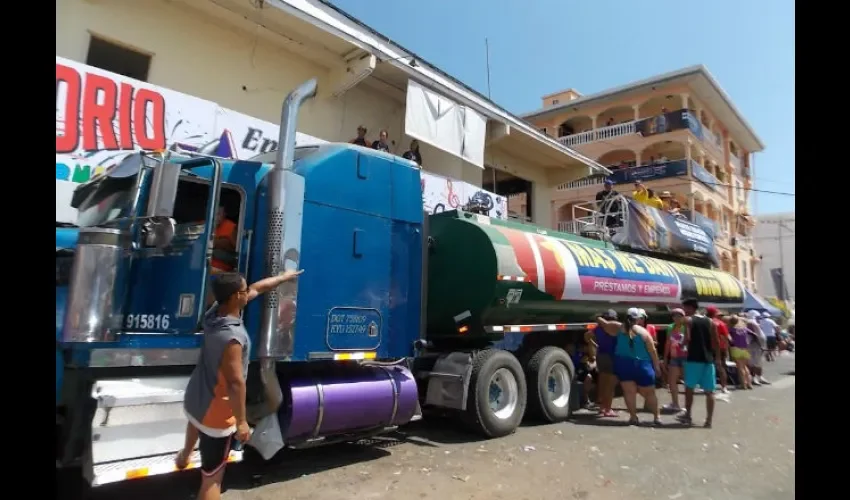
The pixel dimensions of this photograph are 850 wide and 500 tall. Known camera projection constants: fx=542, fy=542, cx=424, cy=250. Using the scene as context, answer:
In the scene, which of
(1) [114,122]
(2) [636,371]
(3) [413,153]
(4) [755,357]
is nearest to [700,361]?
(2) [636,371]

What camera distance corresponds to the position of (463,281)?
7.27 metres

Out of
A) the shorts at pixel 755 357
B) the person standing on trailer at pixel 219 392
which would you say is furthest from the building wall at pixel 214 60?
the shorts at pixel 755 357

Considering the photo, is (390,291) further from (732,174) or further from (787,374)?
(732,174)

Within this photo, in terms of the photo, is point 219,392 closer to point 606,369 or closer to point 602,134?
point 606,369

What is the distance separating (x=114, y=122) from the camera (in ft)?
23.1

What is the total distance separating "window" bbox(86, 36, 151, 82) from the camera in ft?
25.3

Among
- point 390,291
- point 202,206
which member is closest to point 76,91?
point 202,206

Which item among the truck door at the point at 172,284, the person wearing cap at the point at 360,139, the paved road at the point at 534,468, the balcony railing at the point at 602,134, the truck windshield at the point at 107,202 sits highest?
the balcony railing at the point at 602,134

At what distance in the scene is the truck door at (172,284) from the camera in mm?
4176

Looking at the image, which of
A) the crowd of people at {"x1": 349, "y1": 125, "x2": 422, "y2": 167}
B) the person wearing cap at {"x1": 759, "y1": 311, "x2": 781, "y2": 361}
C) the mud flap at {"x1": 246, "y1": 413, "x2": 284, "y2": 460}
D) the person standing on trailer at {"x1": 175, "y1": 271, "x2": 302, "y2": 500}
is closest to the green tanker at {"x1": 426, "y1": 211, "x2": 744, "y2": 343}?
the crowd of people at {"x1": 349, "y1": 125, "x2": 422, "y2": 167}

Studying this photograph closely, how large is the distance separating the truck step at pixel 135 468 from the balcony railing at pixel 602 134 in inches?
1159

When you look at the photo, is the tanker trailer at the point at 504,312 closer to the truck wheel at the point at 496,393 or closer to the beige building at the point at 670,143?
the truck wheel at the point at 496,393

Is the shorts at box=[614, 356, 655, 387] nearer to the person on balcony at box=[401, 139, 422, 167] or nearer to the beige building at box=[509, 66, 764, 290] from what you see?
the person on balcony at box=[401, 139, 422, 167]
